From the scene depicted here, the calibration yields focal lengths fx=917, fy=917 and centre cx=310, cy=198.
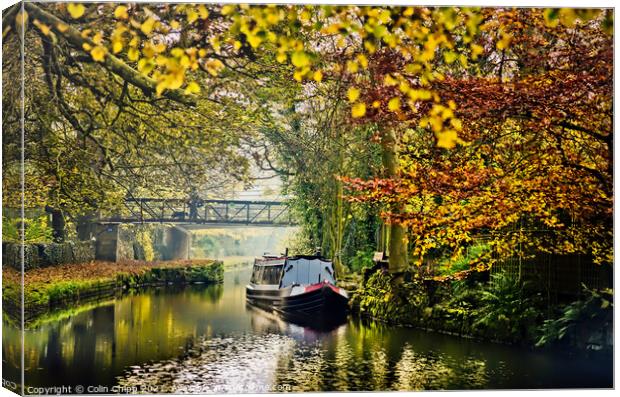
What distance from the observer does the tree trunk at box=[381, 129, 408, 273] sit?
35.2 ft

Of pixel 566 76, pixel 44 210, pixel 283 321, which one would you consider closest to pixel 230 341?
pixel 283 321

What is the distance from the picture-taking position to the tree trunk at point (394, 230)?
10.7 metres

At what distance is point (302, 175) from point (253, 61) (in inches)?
57.7

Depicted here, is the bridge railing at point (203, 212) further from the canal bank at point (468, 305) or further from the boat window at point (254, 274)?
the canal bank at point (468, 305)

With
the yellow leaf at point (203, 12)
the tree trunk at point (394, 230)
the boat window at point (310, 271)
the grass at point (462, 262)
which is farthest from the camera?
the boat window at point (310, 271)

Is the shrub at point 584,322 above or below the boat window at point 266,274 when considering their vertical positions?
below

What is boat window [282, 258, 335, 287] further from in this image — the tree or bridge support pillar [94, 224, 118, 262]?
bridge support pillar [94, 224, 118, 262]

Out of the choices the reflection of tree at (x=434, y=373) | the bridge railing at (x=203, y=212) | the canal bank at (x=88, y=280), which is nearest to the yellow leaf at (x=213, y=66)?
the bridge railing at (x=203, y=212)

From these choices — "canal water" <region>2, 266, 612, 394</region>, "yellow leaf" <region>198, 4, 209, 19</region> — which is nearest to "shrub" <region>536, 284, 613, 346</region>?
"canal water" <region>2, 266, 612, 394</region>

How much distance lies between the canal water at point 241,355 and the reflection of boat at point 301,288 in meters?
0.18

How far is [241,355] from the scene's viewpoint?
1023cm

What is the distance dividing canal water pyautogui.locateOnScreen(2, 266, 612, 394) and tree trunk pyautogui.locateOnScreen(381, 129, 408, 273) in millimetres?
802

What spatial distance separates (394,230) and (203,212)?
2319 mm

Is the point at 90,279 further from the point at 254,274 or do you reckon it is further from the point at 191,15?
the point at 191,15
